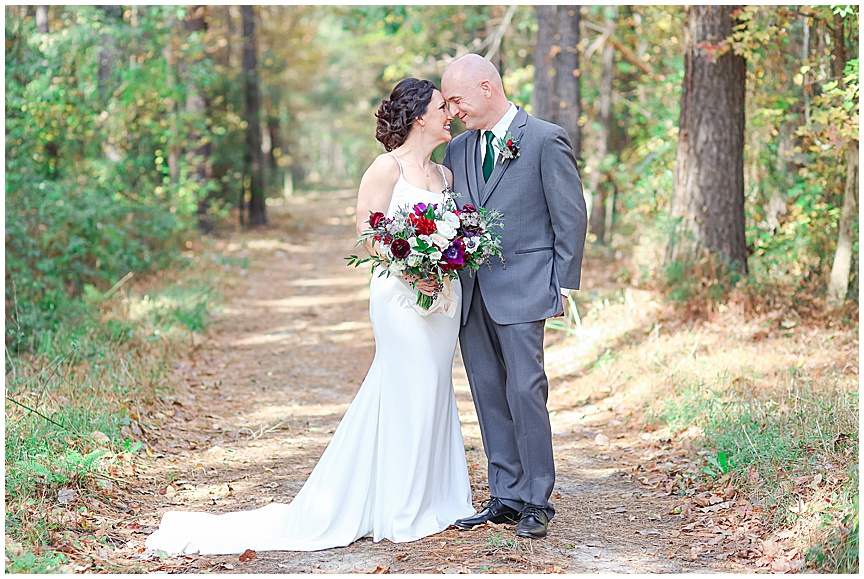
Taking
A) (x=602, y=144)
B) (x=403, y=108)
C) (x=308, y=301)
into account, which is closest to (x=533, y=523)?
(x=403, y=108)

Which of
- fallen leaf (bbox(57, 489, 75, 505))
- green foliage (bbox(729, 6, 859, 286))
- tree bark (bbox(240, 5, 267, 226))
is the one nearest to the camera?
fallen leaf (bbox(57, 489, 75, 505))

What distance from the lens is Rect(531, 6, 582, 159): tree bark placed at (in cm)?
1110

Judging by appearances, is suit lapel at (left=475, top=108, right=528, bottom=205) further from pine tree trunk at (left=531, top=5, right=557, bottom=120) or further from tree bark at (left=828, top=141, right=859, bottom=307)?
pine tree trunk at (left=531, top=5, right=557, bottom=120)

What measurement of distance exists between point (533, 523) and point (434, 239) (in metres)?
1.52

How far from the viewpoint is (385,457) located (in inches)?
179

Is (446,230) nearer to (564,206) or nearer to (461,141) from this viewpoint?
(564,206)

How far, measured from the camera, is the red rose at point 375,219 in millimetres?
4176

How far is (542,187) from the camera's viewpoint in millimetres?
4402

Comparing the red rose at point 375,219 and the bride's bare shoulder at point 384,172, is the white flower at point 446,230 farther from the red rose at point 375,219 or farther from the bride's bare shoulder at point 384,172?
the bride's bare shoulder at point 384,172

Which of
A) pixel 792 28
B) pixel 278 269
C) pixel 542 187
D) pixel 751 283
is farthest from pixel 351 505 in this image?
pixel 278 269

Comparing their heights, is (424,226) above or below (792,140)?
below

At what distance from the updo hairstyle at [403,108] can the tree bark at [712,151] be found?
5.21m

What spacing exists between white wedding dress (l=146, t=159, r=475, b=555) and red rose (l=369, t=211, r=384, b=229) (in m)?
0.26

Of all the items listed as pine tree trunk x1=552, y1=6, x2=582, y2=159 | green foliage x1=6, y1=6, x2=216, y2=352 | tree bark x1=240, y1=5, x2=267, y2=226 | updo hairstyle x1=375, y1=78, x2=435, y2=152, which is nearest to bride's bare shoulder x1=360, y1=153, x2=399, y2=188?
updo hairstyle x1=375, y1=78, x2=435, y2=152
